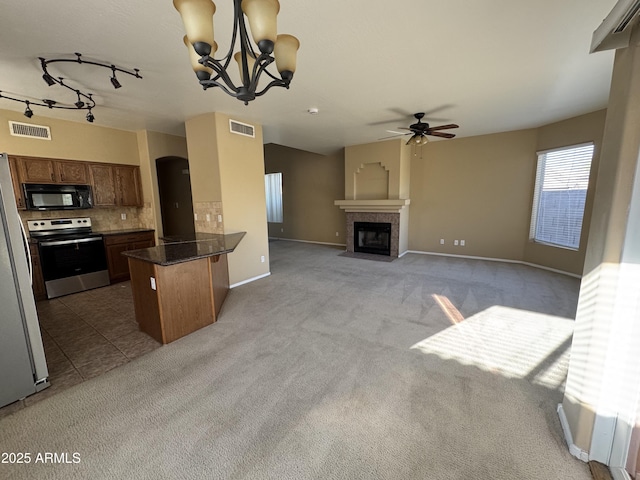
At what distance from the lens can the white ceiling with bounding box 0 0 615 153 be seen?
1.84 metres

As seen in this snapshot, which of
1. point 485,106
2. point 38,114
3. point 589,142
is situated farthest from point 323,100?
point 589,142

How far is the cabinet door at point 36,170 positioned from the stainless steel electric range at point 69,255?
2.06 ft

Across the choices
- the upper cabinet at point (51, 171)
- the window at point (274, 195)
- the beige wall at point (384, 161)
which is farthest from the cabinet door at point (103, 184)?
the beige wall at point (384, 161)

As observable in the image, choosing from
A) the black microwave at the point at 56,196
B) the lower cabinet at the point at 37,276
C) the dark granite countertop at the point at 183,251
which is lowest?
the lower cabinet at the point at 37,276

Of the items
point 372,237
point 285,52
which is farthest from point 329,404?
point 372,237

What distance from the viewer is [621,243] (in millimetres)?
1284

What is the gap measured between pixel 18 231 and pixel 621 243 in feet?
12.2

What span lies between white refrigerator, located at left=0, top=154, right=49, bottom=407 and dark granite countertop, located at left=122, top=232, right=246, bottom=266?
2.52 ft

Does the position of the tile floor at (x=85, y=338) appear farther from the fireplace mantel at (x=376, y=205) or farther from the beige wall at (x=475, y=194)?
the beige wall at (x=475, y=194)

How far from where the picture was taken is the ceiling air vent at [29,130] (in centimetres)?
369

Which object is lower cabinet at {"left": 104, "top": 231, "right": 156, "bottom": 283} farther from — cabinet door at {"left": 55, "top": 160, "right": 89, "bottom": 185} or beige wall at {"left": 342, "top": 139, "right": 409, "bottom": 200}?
beige wall at {"left": 342, "top": 139, "right": 409, "bottom": 200}

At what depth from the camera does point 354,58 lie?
8.06 feet

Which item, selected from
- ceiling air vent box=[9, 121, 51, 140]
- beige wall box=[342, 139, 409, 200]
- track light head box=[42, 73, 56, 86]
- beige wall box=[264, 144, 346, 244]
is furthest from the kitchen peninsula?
beige wall box=[264, 144, 346, 244]

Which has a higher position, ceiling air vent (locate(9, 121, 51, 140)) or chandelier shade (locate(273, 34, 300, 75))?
ceiling air vent (locate(9, 121, 51, 140))
